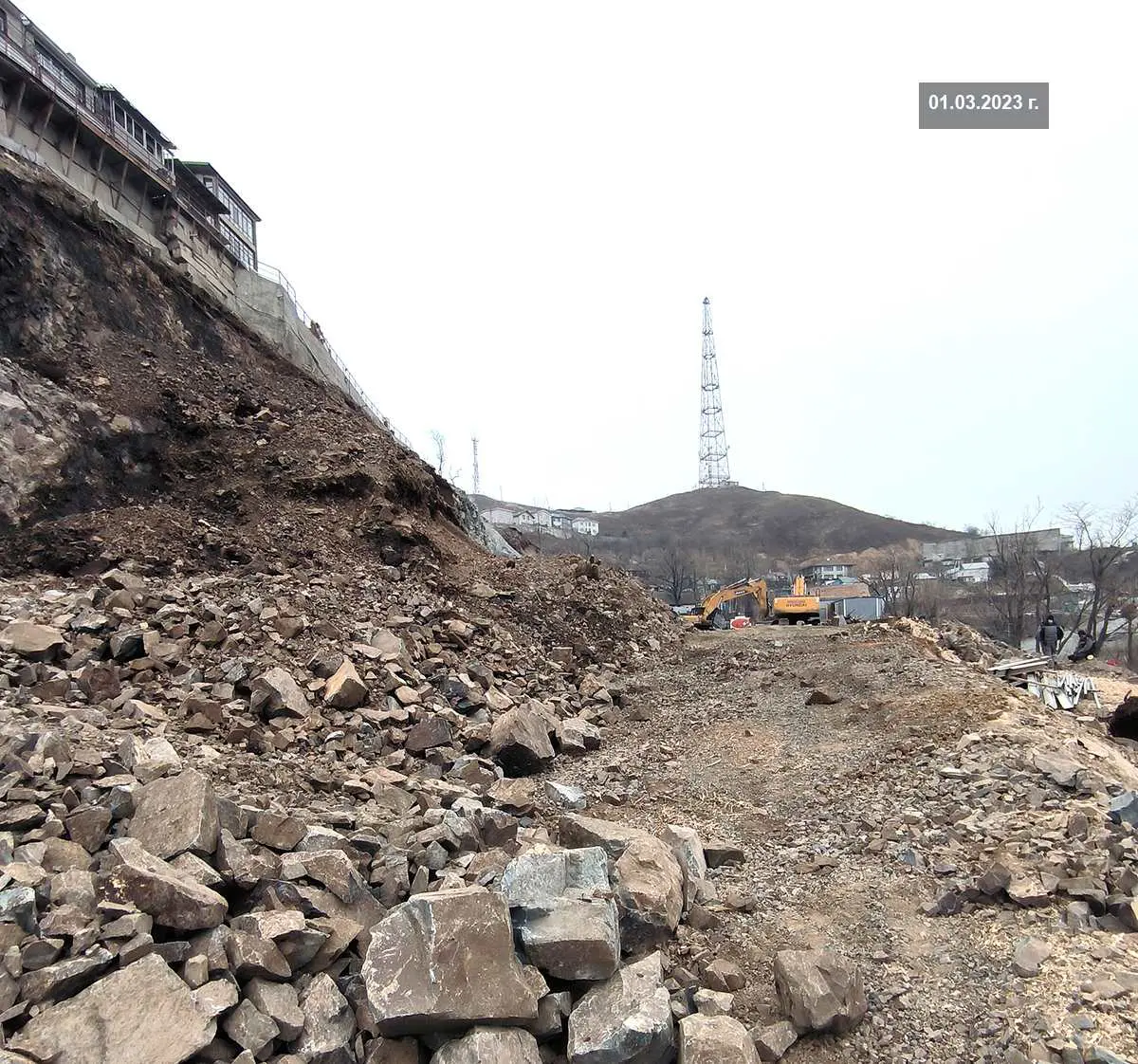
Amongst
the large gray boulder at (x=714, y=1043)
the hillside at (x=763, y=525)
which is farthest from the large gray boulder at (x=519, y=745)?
the hillside at (x=763, y=525)

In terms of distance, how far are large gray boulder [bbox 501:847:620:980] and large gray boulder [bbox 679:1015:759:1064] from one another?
1.35 ft

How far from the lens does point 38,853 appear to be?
3227 mm

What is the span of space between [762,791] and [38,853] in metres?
5.04

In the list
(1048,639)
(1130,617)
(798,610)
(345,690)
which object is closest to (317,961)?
(345,690)

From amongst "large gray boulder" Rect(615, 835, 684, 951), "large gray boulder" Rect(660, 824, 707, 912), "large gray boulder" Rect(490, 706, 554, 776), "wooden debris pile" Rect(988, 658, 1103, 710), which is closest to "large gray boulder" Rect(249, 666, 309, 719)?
"large gray boulder" Rect(490, 706, 554, 776)

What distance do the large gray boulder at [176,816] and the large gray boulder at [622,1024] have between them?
1.98m

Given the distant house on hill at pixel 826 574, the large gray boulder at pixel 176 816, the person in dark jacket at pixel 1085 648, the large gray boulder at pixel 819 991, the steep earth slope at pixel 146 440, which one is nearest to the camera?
the large gray boulder at pixel 819 991

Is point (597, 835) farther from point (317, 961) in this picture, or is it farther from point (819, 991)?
point (317, 961)

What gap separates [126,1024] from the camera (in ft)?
8.12

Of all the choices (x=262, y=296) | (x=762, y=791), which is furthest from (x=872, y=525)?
A: (x=762, y=791)

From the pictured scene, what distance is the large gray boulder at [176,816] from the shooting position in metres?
3.42

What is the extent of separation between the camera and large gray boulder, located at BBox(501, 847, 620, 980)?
302 cm

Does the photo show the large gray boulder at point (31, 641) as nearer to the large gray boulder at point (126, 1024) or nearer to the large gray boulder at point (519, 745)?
the large gray boulder at point (519, 745)

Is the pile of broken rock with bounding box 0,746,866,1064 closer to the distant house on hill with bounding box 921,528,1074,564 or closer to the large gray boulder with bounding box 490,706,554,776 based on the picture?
the large gray boulder with bounding box 490,706,554,776
